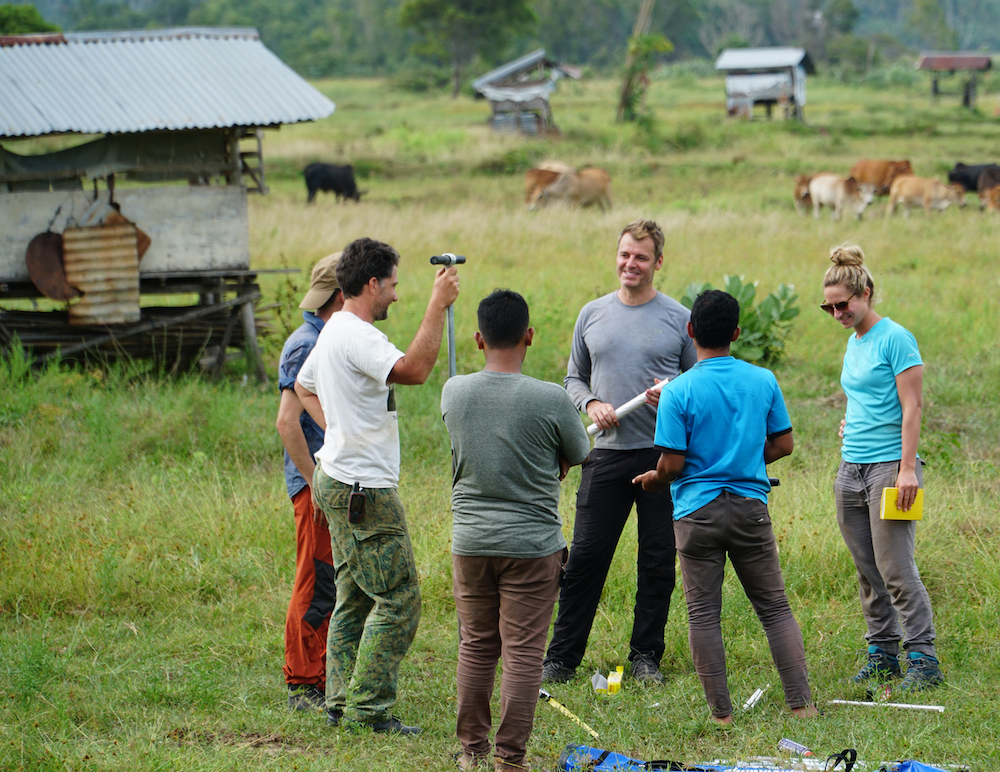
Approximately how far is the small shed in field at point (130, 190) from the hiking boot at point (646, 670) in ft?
22.9

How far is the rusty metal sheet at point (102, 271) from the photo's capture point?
9.96m

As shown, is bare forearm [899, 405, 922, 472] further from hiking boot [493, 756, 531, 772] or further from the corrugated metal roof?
the corrugated metal roof

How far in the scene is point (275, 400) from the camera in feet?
31.0

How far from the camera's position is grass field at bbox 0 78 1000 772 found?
3885mm

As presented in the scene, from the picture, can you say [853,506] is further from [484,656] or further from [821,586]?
[484,656]

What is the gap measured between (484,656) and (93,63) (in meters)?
9.59

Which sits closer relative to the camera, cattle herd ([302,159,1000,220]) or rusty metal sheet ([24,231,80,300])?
rusty metal sheet ([24,231,80,300])

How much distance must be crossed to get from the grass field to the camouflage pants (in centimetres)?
20

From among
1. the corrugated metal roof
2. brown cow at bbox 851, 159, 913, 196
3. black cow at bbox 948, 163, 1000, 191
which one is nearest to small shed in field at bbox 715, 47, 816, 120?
black cow at bbox 948, 163, 1000, 191

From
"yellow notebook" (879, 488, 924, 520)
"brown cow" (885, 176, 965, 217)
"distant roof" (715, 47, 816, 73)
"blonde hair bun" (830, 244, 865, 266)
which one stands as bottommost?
"yellow notebook" (879, 488, 924, 520)

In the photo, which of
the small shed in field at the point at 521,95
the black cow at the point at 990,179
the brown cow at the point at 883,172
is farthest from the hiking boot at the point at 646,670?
the small shed in field at the point at 521,95

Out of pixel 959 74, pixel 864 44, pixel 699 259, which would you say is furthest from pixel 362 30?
pixel 699 259

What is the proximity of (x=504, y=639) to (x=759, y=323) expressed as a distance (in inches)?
273

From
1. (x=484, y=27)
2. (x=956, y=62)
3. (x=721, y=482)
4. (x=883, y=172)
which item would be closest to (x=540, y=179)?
(x=883, y=172)
